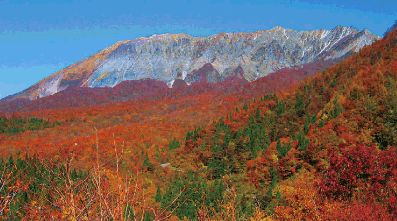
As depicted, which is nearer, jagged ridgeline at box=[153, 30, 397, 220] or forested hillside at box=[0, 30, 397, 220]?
forested hillside at box=[0, 30, 397, 220]

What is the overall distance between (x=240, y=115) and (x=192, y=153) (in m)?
25.3

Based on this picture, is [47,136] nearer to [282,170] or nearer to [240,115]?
[240,115]

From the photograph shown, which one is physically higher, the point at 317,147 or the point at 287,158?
the point at 317,147

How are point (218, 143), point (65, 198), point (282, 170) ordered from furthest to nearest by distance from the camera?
1. point (218, 143)
2. point (282, 170)
3. point (65, 198)

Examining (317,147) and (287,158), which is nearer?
(317,147)

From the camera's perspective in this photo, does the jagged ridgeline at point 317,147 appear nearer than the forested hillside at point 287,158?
No

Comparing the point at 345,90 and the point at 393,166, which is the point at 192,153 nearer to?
the point at 345,90

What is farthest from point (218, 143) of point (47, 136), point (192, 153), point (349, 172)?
point (47, 136)

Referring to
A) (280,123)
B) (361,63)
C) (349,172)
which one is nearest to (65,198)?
(349,172)

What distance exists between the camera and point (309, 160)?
53.1 metres

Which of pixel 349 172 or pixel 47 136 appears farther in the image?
pixel 47 136

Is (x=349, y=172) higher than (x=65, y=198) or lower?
lower

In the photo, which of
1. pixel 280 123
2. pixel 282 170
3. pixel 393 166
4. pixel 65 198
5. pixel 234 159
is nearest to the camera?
pixel 65 198


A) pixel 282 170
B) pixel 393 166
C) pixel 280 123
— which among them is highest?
pixel 393 166
